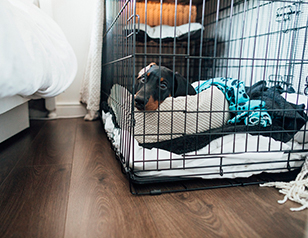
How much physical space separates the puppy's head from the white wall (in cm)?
162

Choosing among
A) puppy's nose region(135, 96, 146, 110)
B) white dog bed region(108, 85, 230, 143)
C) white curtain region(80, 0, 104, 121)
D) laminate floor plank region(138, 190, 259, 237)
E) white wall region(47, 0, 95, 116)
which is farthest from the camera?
white wall region(47, 0, 95, 116)

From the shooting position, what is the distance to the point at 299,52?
164 centimetres

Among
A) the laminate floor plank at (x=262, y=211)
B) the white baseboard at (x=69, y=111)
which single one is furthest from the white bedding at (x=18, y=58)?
the white baseboard at (x=69, y=111)

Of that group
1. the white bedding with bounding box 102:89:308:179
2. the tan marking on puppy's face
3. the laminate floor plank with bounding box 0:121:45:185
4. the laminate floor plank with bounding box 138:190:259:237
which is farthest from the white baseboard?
the laminate floor plank with bounding box 138:190:259:237

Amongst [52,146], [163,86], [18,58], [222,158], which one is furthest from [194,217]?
[52,146]

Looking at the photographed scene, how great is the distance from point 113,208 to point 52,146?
0.87 metres

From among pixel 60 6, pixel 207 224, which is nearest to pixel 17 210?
pixel 207 224

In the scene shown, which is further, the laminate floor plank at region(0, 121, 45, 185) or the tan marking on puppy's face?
the laminate floor plank at region(0, 121, 45, 185)

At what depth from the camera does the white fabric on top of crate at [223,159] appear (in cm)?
102

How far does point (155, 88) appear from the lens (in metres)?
1.11

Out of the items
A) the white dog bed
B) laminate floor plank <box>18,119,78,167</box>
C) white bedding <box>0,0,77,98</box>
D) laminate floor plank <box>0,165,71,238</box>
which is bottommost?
laminate floor plank <box>18,119,78,167</box>

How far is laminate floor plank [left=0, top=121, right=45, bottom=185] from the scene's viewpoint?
3.95 ft

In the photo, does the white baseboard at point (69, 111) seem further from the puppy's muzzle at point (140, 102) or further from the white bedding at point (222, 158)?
the puppy's muzzle at point (140, 102)

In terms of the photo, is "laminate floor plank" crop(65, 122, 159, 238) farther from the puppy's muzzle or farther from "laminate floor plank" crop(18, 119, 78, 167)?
the puppy's muzzle
